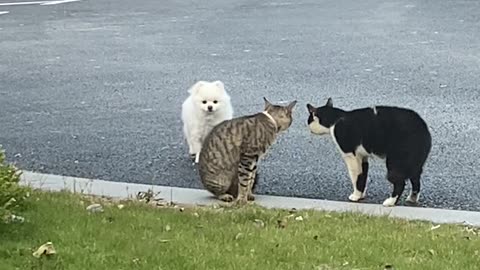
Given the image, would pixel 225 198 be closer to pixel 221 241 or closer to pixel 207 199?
pixel 207 199

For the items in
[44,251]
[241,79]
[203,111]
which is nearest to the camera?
[44,251]

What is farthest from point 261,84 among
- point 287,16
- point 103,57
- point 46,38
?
point 287,16

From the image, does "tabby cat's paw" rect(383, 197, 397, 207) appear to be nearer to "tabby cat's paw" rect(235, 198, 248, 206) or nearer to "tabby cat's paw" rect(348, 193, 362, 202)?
"tabby cat's paw" rect(348, 193, 362, 202)

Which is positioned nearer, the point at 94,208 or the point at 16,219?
the point at 16,219

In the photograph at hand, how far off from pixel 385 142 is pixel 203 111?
5.98ft

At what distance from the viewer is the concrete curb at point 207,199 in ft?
21.8

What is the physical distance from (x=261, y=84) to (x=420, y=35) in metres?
4.83

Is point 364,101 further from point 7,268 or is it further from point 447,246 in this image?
point 7,268

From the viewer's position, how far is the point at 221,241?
5539mm

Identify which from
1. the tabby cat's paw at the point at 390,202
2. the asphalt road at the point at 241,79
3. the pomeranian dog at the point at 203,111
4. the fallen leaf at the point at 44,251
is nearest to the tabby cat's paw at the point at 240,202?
the asphalt road at the point at 241,79

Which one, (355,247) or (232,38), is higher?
(355,247)

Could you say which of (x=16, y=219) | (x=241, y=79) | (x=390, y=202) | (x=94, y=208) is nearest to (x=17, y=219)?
(x=16, y=219)

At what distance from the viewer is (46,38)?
54.9 ft

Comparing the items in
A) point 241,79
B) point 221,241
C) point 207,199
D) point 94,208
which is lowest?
point 241,79
